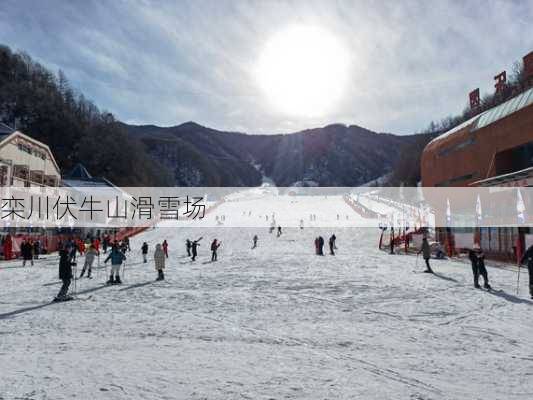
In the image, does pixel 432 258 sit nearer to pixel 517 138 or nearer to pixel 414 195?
pixel 517 138

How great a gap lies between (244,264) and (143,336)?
42.3 feet

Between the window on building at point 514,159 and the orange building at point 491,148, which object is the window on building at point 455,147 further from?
the window on building at point 514,159

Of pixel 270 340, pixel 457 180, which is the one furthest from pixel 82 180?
pixel 270 340

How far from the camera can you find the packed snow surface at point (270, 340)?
483 cm

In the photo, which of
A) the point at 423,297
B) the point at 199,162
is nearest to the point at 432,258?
the point at 423,297

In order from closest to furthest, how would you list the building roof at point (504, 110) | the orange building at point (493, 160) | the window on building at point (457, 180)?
the orange building at point (493, 160) → the building roof at point (504, 110) → the window on building at point (457, 180)

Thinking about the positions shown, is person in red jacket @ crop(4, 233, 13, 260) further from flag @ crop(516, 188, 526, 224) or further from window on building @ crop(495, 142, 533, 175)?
window on building @ crop(495, 142, 533, 175)

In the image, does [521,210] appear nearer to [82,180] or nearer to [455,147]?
[455,147]

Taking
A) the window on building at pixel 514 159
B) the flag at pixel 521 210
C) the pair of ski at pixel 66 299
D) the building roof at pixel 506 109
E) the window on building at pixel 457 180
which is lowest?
the pair of ski at pixel 66 299

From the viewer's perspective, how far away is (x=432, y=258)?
73.9ft

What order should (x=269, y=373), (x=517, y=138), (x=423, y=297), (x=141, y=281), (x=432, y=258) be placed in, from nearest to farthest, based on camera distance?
(x=269, y=373) → (x=423, y=297) → (x=141, y=281) → (x=432, y=258) → (x=517, y=138)

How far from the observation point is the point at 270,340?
689 cm

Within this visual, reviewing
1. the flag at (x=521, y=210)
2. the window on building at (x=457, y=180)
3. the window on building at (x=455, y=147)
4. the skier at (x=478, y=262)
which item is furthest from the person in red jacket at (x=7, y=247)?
the window on building at (x=455, y=147)

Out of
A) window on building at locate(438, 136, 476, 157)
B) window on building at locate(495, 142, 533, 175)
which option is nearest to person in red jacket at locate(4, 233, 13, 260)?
window on building at locate(495, 142, 533, 175)
